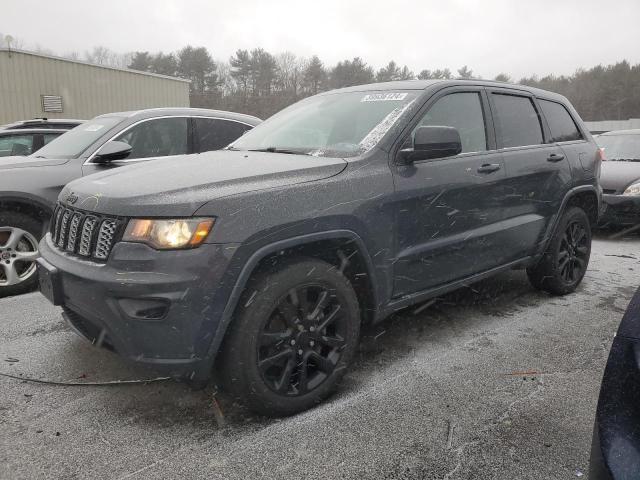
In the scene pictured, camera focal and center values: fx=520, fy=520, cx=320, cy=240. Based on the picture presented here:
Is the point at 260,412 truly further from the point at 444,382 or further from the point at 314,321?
the point at 444,382

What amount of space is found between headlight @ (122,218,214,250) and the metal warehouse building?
18681 millimetres

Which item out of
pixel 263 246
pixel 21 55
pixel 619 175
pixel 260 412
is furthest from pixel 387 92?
pixel 21 55

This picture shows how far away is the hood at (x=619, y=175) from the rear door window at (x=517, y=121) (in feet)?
12.7

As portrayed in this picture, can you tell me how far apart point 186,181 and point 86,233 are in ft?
1.75

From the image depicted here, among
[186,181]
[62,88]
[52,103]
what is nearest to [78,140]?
[186,181]

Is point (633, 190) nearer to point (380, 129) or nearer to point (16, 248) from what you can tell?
point (380, 129)

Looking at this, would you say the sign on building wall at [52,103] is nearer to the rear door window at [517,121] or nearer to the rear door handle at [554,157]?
the rear door window at [517,121]

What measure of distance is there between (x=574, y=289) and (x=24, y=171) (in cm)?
482

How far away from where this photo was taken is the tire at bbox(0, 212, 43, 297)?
4.28m

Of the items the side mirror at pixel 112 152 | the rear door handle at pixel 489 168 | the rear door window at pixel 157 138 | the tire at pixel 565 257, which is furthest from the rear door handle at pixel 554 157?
the side mirror at pixel 112 152

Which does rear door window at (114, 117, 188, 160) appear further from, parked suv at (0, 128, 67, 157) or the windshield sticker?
the windshield sticker

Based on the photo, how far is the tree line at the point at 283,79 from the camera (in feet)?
101

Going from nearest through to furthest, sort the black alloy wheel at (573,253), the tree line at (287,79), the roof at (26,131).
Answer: the black alloy wheel at (573,253) < the roof at (26,131) < the tree line at (287,79)

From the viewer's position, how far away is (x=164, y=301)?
2.17m
